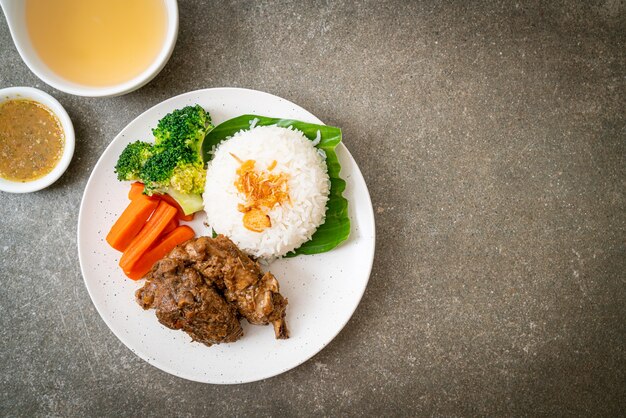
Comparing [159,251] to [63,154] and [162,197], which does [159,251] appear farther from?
[63,154]

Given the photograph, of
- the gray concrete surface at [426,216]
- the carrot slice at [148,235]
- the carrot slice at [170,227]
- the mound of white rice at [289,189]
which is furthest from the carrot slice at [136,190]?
the gray concrete surface at [426,216]

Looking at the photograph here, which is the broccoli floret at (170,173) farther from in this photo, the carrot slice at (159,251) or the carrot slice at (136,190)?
the carrot slice at (159,251)

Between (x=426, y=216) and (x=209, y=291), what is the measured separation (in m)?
1.68

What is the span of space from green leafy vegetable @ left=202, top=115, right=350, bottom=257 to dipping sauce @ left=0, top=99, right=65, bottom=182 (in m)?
1.10

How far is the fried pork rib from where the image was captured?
292cm

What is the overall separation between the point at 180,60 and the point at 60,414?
2.74 metres

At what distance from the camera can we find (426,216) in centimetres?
369

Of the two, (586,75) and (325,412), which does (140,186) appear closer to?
(325,412)

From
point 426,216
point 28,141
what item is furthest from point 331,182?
point 28,141

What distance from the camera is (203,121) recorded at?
3211mm

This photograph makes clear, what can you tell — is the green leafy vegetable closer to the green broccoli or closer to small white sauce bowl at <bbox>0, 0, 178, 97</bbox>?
the green broccoli

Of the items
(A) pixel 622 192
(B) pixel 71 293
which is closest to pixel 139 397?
(B) pixel 71 293

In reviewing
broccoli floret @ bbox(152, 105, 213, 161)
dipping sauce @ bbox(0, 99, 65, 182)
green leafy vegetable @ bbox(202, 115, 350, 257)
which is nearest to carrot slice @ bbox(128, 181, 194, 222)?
broccoli floret @ bbox(152, 105, 213, 161)

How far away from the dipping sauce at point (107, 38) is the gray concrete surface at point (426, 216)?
1.34 feet
